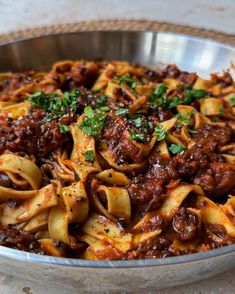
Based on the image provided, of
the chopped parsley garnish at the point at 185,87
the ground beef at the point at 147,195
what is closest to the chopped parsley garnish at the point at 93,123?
the ground beef at the point at 147,195

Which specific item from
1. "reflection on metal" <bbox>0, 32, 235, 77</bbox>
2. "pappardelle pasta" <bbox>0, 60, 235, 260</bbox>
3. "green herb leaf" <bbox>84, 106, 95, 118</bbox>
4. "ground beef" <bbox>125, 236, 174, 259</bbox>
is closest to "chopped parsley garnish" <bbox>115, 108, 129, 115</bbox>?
"pappardelle pasta" <bbox>0, 60, 235, 260</bbox>

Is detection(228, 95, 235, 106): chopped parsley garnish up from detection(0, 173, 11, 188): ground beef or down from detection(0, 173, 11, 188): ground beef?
up

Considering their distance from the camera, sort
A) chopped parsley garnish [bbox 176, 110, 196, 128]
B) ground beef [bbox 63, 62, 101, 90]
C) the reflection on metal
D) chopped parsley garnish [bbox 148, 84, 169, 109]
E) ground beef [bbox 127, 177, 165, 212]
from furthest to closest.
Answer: the reflection on metal
ground beef [bbox 63, 62, 101, 90]
chopped parsley garnish [bbox 148, 84, 169, 109]
chopped parsley garnish [bbox 176, 110, 196, 128]
ground beef [bbox 127, 177, 165, 212]

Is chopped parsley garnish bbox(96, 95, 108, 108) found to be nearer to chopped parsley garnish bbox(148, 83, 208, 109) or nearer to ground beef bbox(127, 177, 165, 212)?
chopped parsley garnish bbox(148, 83, 208, 109)

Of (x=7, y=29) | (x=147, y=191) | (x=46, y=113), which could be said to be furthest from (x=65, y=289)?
(x=7, y=29)

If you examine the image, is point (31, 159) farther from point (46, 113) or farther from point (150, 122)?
point (150, 122)
